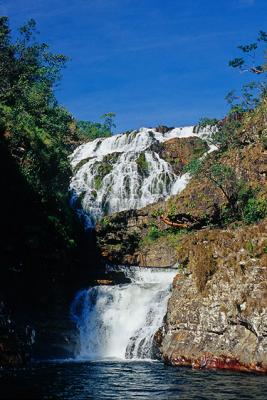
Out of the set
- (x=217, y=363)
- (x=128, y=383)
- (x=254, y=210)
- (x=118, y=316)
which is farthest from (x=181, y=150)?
(x=128, y=383)

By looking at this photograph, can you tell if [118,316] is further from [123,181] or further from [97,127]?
[97,127]

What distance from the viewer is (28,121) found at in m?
43.4

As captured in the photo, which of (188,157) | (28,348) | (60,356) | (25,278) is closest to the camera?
(28,348)

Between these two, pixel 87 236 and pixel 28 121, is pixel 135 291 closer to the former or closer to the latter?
pixel 87 236

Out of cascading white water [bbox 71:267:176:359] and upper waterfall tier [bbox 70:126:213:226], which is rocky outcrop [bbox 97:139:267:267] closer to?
upper waterfall tier [bbox 70:126:213:226]

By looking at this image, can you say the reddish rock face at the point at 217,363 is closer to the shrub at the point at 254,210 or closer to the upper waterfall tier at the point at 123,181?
the shrub at the point at 254,210

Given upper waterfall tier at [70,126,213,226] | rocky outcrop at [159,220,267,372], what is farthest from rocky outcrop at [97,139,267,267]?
rocky outcrop at [159,220,267,372]

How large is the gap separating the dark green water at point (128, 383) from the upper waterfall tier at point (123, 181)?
29384mm

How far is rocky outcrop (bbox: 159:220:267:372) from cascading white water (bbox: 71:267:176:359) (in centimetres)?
417

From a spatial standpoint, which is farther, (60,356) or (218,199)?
(218,199)

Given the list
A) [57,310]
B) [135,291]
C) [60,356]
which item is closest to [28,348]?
[60,356]

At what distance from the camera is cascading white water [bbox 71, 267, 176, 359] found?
2911cm

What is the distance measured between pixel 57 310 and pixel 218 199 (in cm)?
1986

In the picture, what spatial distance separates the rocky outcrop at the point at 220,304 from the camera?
68.3 ft
